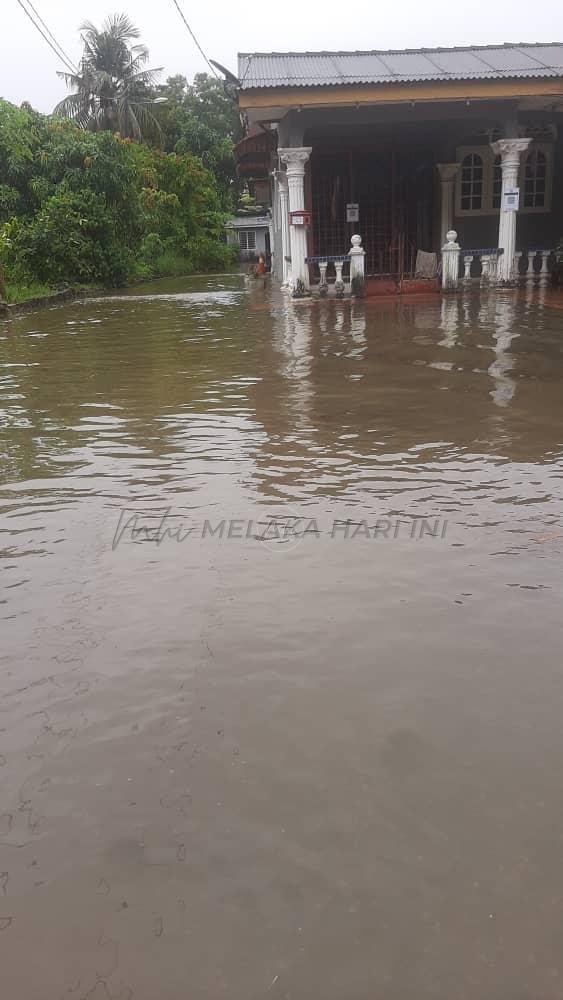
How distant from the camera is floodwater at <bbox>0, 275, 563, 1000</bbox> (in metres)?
2.09

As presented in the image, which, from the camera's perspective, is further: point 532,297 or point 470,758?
point 532,297

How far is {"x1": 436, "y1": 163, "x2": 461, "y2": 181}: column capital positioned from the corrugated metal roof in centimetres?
209

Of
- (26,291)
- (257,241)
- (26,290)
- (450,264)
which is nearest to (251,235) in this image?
(257,241)

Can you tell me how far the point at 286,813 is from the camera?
8.34 ft

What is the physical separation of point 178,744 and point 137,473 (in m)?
3.42

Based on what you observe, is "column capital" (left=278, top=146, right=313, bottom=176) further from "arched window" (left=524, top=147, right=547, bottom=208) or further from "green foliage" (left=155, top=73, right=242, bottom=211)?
"green foliage" (left=155, top=73, right=242, bottom=211)

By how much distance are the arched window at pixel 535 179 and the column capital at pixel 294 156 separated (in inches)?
237

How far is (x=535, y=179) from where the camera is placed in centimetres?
1903

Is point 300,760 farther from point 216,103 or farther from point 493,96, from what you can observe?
point 216,103

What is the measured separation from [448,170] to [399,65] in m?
2.54

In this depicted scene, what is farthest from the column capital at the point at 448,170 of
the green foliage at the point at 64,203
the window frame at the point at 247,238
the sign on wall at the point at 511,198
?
the window frame at the point at 247,238

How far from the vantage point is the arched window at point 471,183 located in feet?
62.7

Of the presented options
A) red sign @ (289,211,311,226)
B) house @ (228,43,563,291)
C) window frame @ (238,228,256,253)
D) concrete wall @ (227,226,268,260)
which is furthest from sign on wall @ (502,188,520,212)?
window frame @ (238,228,256,253)

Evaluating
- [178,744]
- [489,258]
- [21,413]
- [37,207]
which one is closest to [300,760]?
[178,744]
